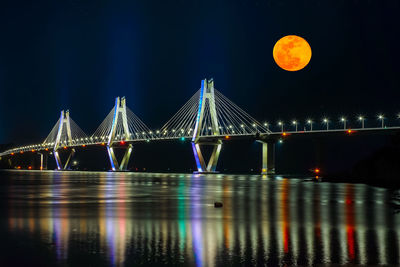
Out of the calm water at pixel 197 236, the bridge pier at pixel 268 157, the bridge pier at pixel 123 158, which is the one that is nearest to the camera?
the calm water at pixel 197 236

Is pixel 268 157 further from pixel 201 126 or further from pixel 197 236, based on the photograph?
pixel 197 236

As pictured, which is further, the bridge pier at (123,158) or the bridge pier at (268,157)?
the bridge pier at (123,158)

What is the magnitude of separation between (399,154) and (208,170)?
85.5 m

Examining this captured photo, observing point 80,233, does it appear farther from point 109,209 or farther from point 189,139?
point 189,139

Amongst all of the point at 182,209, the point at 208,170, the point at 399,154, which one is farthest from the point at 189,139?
the point at 399,154

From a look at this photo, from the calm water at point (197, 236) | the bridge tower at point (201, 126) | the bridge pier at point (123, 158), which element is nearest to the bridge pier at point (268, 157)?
the bridge tower at point (201, 126)

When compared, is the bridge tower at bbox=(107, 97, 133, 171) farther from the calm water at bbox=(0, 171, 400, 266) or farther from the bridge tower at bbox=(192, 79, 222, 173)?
the calm water at bbox=(0, 171, 400, 266)

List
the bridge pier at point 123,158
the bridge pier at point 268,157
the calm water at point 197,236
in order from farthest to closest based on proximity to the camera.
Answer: the bridge pier at point 123,158 → the bridge pier at point 268,157 → the calm water at point 197,236

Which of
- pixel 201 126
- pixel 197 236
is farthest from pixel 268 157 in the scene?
pixel 197 236

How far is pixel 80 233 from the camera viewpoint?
16578mm

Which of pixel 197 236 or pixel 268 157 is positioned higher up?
pixel 268 157

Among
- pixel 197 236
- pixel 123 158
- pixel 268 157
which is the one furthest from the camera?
pixel 123 158

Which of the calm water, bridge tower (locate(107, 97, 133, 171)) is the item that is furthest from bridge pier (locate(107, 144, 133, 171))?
the calm water

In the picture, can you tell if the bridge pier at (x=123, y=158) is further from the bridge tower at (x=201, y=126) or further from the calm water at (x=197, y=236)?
the calm water at (x=197, y=236)
